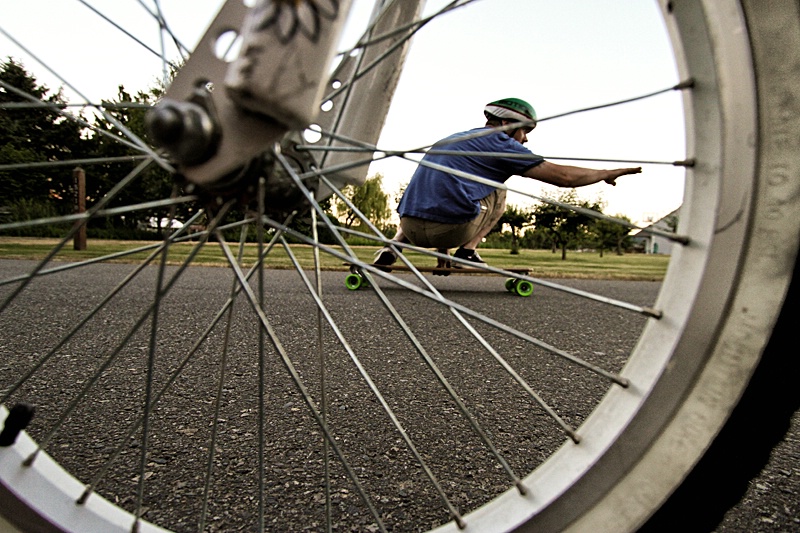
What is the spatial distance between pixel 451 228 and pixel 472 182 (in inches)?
9.3

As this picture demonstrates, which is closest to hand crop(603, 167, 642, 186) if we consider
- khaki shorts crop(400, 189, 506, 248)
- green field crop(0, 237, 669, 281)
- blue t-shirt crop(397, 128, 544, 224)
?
blue t-shirt crop(397, 128, 544, 224)

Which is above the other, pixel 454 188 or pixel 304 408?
pixel 454 188

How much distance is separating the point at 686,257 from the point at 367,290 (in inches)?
184

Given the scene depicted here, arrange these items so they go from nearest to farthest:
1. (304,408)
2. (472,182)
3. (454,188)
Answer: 1. (304,408)
2. (472,182)
3. (454,188)

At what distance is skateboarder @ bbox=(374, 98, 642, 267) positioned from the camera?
6.30 feet

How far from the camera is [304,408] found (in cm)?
170

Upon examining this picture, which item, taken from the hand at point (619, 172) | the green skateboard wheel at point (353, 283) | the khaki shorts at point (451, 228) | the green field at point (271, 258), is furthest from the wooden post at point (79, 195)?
the hand at point (619, 172)

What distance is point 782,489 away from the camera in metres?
1.23

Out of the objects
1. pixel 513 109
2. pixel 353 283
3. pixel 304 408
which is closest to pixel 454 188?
pixel 513 109

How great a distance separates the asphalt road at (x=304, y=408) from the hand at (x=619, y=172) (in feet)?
2.39

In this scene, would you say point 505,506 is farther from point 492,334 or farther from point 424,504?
point 492,334

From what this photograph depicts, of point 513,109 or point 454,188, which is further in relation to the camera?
point 454,188

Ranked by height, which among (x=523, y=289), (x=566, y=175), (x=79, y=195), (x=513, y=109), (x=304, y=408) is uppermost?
(x=513, y=109)

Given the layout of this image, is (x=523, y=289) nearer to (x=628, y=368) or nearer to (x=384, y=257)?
(x=384, y=257)
